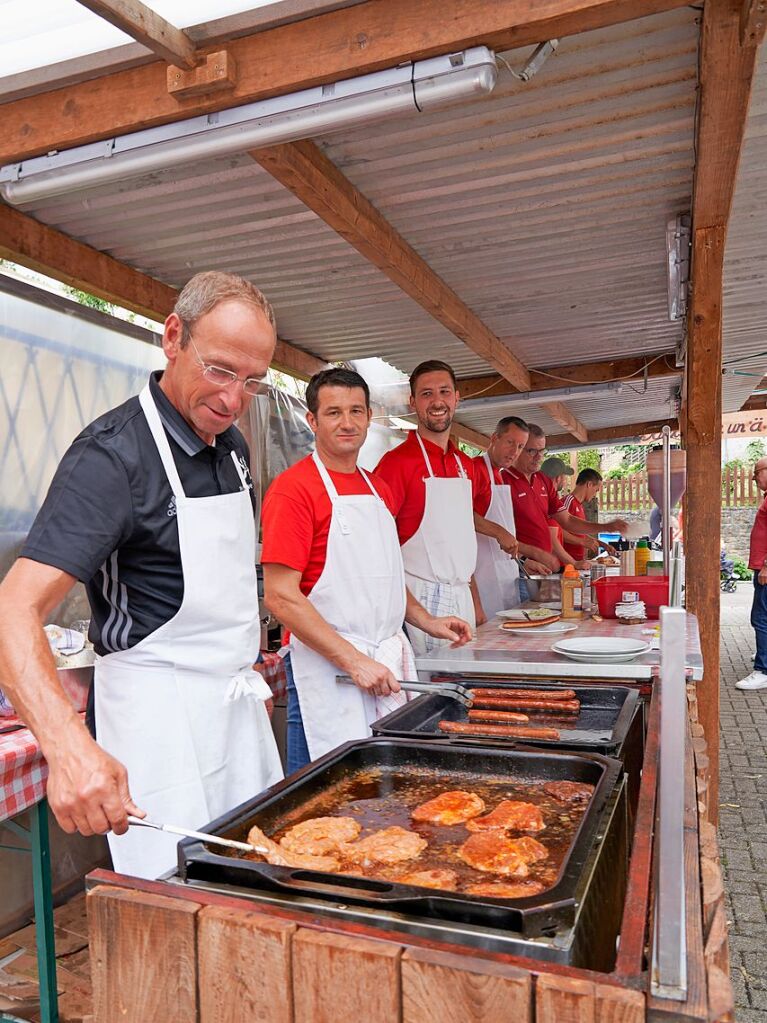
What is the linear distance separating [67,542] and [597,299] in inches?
196

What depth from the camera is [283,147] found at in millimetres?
2914

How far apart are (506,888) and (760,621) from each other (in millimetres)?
7487

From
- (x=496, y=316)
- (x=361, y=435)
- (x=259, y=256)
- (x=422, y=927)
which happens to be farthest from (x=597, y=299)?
(x=422, y=927)

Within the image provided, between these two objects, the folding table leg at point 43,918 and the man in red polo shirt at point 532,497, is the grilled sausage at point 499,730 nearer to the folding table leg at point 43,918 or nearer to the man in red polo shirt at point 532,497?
the folding table leg at point 43,918

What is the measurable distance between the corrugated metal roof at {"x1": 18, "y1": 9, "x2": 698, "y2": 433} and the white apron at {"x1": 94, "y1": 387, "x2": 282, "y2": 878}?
6.44 ft

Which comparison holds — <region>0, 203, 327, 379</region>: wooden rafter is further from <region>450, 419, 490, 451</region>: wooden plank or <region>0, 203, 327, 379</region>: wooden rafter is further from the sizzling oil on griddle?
<region>450, 419, 490, 451</region>: wooden plank

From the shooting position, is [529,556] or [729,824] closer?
[729,824]

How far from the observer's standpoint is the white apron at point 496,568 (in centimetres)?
599

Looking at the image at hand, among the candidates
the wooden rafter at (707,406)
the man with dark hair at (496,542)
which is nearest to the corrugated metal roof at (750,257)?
the wooden rafter at (707,406)

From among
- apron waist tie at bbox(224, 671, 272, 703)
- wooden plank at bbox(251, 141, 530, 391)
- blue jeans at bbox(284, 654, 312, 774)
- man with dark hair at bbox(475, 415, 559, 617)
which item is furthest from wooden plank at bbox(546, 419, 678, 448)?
apron waist tie at bbox(224, 671, 272, 703)

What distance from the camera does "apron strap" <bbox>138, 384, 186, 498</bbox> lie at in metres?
1.94

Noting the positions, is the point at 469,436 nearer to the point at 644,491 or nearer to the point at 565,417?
the point at 565,417

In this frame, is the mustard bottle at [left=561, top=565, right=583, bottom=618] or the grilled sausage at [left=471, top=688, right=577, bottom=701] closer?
the grilled sausage at [left=471, top=688, right=577, bottom=701]

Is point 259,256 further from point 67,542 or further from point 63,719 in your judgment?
point 63,719
